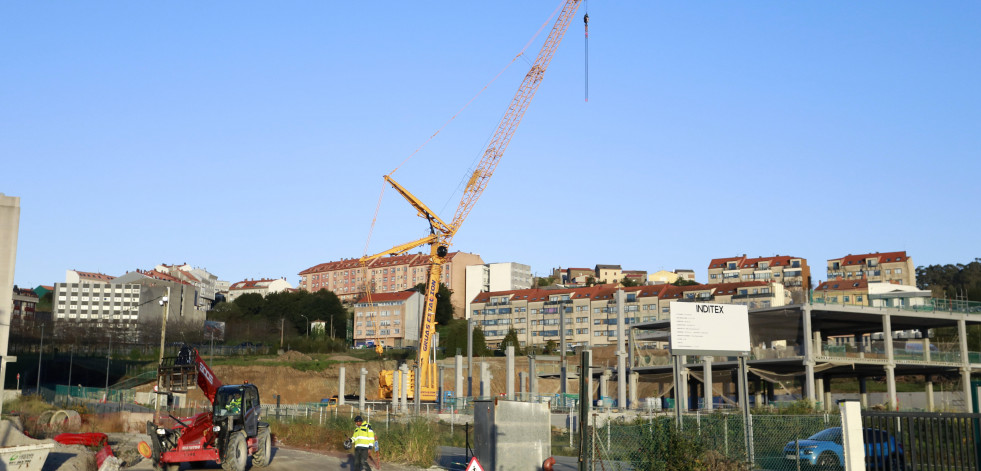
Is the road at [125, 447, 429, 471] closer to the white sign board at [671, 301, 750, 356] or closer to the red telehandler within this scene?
the red telehandler

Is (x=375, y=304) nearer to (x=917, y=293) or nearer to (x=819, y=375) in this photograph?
(x=917, y=293)

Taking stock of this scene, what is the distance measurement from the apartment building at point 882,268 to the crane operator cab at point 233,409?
16046cm

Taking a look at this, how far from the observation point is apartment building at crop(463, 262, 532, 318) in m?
180

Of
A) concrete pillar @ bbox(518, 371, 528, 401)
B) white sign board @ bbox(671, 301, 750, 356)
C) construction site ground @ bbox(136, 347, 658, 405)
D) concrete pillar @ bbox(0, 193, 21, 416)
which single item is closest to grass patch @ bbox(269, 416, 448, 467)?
white sign board @ bbox(671, 301, 750, 356)

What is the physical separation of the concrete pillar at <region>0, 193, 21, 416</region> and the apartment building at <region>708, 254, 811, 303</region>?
475ft

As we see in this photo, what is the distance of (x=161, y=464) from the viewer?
2067cm

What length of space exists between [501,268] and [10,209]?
153390 mm

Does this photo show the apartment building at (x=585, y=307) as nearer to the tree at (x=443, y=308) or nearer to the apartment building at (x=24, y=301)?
the tree at (x=443, y=308)

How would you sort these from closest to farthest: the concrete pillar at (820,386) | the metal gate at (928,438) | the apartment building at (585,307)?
the metal gate at (928,438) < the concrete pillar at (820,386) < the apartment building at (585,307)

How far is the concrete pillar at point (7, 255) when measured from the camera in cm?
3142

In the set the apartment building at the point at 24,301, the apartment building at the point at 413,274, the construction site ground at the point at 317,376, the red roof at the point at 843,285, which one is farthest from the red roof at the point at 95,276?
the red roof at the point at 843,285

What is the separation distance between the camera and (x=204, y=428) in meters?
21.2

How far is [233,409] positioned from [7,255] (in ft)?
53.6

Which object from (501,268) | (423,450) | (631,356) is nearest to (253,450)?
(423,450)
